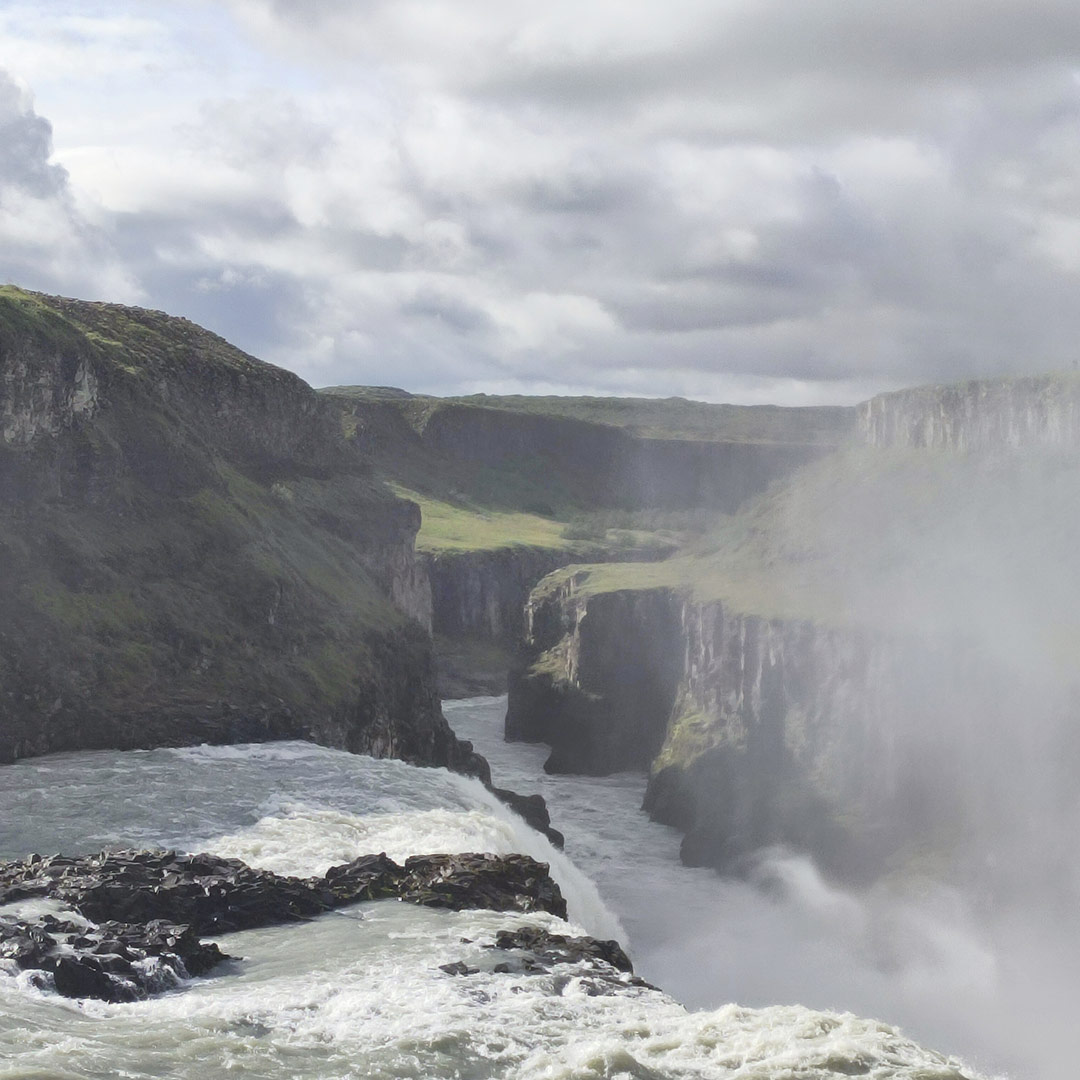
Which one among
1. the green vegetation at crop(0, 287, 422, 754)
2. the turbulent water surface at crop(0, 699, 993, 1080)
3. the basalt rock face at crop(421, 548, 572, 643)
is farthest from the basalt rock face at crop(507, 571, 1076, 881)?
the basalt rock face at crop(421, 548, 572, 643)

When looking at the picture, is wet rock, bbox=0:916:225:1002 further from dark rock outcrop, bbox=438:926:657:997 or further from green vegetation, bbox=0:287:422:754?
green vegetation, bbox=0:287:422:754

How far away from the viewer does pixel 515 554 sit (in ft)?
648

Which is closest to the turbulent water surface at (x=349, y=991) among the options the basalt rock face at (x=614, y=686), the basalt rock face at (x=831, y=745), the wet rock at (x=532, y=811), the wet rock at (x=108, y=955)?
the wet rock at (x=108, y=955)

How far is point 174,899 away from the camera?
40.9 m

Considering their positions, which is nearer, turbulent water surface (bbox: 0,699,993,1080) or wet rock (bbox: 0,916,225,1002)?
turbulent water surface (bbox: 0,699,993,1080)

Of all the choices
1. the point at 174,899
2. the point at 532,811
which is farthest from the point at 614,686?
the point at 174,899

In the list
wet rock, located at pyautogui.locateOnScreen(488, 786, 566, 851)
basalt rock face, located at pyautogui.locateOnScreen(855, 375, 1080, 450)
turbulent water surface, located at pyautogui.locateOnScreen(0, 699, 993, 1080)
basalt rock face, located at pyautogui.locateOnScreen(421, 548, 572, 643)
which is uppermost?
basalt rock face, located at pyautogui.locateOnScreen(855, 375, 1080, 450)

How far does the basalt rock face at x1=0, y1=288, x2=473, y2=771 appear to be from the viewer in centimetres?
7388

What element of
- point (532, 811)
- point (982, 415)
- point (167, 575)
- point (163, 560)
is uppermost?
point (982, 415)

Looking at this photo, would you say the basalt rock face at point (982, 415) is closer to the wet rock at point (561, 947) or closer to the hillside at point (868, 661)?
the hillside at point (868, 661)

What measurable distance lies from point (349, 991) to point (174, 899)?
8.98 meters

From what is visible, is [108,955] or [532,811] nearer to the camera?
[108,955]

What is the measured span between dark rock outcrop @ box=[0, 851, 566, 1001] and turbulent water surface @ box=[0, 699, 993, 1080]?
857 mm

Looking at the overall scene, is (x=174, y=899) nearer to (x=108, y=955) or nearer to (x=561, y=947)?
(x=108, y=955)
